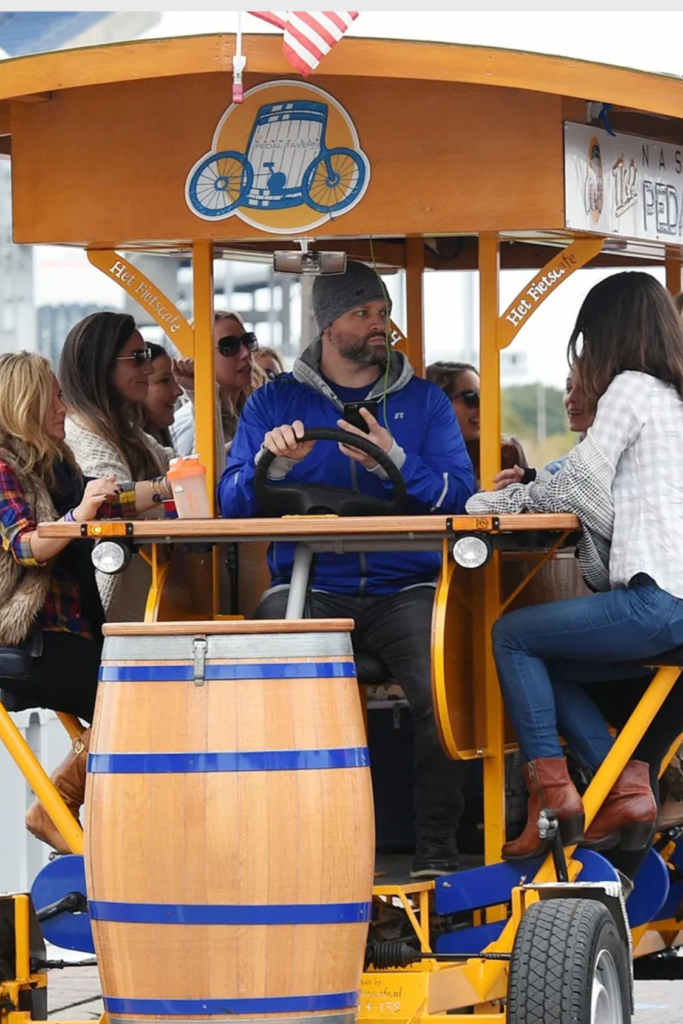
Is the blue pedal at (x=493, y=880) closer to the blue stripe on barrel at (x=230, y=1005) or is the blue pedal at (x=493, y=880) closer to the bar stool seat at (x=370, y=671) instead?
the bar stool seat at (x=370, y=671)

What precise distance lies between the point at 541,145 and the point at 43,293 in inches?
959

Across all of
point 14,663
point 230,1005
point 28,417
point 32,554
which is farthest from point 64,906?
point 28,417

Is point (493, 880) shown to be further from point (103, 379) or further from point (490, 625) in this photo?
point (103, 379)

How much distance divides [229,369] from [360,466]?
1.50 m

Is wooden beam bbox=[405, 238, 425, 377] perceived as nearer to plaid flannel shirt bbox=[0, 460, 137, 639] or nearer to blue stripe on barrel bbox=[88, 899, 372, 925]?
plaid flannel shirt bbox=[0, 460, 137, 639]

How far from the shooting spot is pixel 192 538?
533cm

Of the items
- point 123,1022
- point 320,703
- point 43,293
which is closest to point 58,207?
point 320,703

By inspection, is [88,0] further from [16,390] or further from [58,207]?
[16,390]

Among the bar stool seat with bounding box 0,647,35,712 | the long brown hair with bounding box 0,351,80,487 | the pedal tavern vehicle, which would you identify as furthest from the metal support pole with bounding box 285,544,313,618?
the long brown hair with bounding box 0,351,80,487

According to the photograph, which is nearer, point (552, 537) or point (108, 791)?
point (108, 791)

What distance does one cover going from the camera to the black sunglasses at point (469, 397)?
7.77 meters

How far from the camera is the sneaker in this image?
570 cm

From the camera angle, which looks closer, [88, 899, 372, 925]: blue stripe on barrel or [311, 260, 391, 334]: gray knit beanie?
[88, 899, 372, 925]: blue stripe on barrel

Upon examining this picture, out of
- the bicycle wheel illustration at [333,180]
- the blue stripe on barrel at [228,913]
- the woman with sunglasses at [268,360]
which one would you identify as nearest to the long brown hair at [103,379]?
the bicycle wheel illustration at [333,180]
